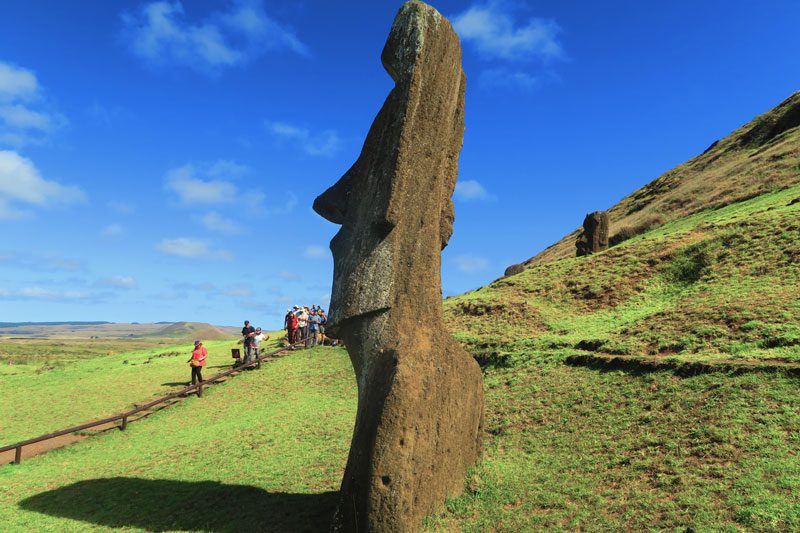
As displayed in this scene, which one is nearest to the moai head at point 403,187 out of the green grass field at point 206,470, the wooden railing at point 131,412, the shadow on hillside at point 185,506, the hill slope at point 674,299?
the shadow on hillside at point 185,506

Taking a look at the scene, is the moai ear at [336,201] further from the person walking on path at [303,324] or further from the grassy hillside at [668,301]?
the person walking on path at [303,324]

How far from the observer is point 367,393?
7996 millimetres

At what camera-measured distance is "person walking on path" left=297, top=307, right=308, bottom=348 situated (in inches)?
1094

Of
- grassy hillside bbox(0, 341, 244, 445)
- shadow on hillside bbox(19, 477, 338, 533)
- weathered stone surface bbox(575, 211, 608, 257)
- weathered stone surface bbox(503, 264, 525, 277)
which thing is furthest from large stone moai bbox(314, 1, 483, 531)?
weathered stone surface bbox(503, 264, 525, 277)

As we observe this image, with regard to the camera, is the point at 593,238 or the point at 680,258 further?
the point at 593,238

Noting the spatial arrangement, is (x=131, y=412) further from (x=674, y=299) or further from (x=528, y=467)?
(x=674, y=299)

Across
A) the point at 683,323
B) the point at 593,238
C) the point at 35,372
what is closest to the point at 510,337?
the point at 683,323

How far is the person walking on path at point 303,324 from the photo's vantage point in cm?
2778

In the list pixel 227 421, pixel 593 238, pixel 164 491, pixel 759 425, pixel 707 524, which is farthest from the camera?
pixel 593 238

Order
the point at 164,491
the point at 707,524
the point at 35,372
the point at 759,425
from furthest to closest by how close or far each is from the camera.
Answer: the point at 35,372 < the point at 164,491 < the point at 759,425 < the point at 707,524

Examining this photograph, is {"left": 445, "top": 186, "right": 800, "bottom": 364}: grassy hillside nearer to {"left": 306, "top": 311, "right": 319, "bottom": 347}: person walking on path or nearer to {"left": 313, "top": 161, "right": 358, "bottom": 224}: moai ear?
{"left": 306, "top": 311, "right": 319, "bottom": 347}: person walking on path

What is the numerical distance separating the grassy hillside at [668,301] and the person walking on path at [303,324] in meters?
7.34

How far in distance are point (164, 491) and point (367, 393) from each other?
550cm

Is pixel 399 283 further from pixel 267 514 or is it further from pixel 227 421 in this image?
pixel 227 421
